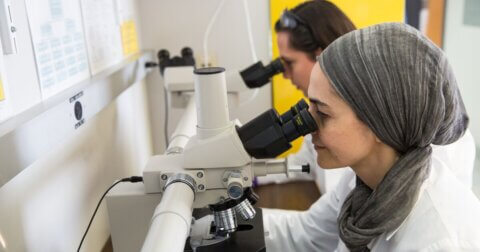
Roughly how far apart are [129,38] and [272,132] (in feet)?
3.51

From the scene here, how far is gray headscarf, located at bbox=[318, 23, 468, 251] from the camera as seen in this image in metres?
0.77

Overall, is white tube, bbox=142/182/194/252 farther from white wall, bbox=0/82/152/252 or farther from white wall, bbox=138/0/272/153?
white wall, bbox=138/0/272/153

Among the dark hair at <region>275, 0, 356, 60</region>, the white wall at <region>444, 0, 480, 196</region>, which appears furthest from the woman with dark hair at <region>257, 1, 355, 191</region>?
the white wall at <region>444, 0, 480, 196</region>

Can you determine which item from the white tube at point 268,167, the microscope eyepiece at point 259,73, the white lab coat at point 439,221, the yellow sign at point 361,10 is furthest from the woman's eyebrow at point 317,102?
the yellow sign at point 361,10

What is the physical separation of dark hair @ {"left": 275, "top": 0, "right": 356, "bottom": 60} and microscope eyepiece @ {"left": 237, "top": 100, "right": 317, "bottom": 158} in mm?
734

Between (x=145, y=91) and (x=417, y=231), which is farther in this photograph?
(x=145, y=91)

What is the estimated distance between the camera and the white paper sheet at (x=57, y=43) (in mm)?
889

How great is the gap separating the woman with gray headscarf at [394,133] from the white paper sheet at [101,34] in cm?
67

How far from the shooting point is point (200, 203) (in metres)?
0.84

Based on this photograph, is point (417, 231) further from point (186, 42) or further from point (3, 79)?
point (186, 42)

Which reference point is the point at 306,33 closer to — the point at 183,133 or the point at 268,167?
the point at 183,133

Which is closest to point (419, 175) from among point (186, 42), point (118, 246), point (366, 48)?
point (366, 48)

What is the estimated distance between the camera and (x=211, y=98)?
81 cm

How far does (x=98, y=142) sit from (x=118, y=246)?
1.59ft
